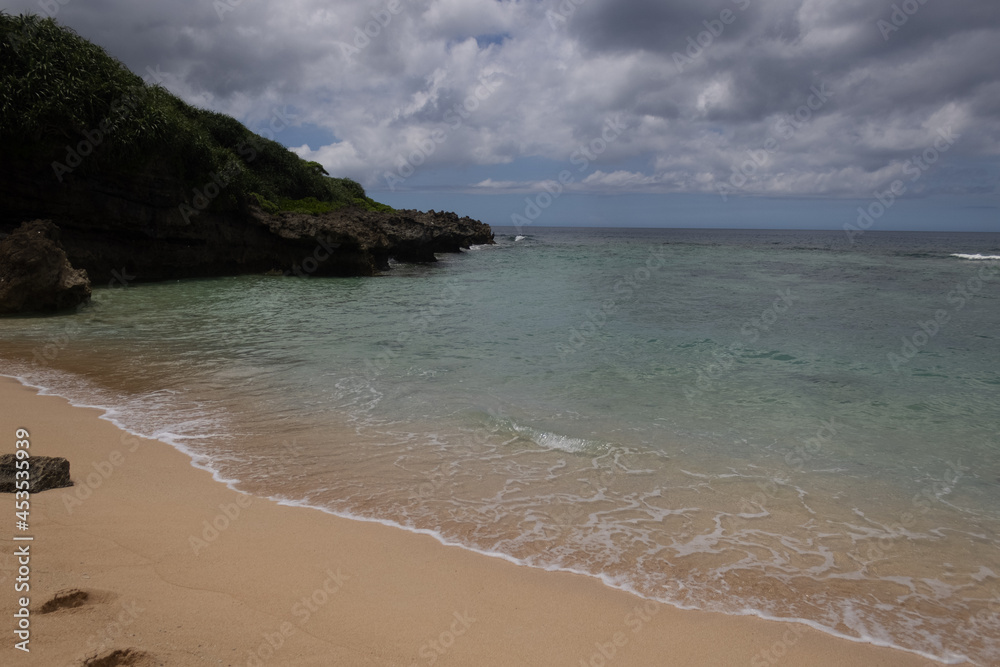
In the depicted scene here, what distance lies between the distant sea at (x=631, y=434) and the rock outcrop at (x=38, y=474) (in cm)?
30

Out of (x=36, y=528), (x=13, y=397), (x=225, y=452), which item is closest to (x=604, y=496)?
(x=225, y=452)

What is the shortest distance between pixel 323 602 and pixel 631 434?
424cm

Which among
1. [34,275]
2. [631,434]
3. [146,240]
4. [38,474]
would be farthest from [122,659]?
[146,240]

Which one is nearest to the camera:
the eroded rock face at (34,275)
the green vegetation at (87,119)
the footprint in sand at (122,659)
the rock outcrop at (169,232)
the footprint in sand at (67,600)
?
the footprint in sand at (122,659)

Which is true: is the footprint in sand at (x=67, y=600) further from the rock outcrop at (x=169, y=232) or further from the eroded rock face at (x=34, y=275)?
the rock outcrop at (x=169, y=232)

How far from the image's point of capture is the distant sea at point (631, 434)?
4105mm

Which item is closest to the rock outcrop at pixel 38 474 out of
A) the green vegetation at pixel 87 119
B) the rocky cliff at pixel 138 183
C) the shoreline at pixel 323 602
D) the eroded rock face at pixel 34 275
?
the shoreline at pixel 323 602

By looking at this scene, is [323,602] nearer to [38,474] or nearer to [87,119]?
[38,474]

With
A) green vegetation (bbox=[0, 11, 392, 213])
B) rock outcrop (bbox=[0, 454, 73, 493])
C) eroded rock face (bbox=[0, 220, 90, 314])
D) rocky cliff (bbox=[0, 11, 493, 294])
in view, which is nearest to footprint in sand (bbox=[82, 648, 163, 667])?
rock outcrop (bbox=[0, 454, 73, 493])

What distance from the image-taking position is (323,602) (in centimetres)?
327

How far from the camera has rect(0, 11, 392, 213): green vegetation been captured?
17.4m

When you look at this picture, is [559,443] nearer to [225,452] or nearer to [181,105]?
[225,452]

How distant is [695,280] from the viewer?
26266mm

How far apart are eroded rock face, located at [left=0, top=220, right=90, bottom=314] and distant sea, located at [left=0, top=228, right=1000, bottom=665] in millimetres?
693
